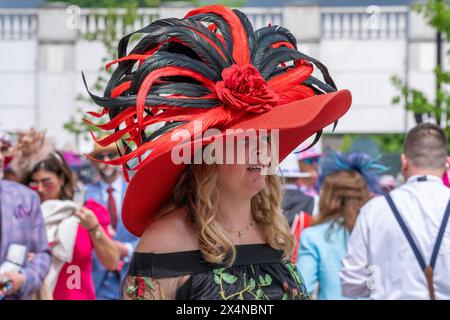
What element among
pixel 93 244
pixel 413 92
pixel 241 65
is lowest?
pixel 93 244

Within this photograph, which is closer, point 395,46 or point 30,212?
point 30,212

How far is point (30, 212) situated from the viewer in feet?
16.5

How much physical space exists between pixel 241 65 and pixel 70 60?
23.9 metres

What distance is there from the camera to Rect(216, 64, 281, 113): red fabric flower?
264 centimetres

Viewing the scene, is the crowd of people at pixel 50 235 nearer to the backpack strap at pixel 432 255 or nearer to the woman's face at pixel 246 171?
the backpack strap at pixel 432 255

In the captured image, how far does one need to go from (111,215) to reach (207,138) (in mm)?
4710

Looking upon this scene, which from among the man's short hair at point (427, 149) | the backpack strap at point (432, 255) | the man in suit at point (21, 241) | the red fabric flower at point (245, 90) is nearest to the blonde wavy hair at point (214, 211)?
the red fabric flower at point (245, 90)

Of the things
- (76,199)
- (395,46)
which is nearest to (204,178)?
(76,199)

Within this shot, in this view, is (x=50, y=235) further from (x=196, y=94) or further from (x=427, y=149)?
(x=196, y=94)

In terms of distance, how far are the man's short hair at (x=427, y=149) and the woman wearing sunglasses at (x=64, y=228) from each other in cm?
212

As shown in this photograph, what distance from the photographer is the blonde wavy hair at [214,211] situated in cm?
266

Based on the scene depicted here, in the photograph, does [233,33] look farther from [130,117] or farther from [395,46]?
[395,46]

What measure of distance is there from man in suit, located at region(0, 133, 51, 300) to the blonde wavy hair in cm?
227

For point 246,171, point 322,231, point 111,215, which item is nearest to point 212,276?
point 246,171
